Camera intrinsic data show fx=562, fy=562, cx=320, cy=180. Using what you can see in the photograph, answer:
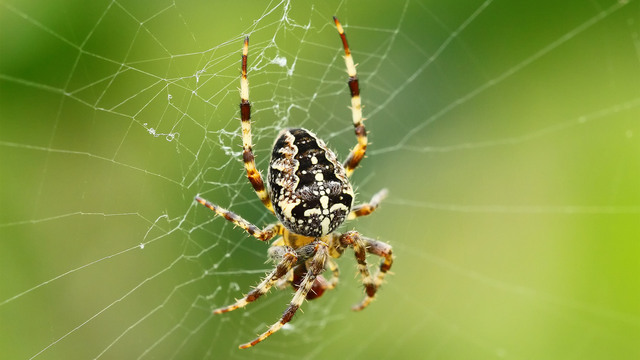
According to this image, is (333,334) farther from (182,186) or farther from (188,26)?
(188,26)

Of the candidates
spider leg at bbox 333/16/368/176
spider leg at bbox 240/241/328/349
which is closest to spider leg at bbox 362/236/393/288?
spider leg at bbox 240/241/328/349

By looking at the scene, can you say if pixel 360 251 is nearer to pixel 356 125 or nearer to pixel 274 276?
pixel 274 276

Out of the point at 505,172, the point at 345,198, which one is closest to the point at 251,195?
the point at 345,198

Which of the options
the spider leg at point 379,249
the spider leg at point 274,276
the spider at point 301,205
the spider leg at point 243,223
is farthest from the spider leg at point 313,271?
the spider leg at point 379,249

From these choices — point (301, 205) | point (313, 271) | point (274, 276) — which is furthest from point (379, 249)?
point (301, 205)

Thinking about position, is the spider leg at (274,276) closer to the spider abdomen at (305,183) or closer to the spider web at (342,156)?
the spider abdomen at (305,183)

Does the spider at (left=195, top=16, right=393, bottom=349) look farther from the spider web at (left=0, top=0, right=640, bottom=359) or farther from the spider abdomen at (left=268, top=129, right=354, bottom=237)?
the spider web at (left=0, top=0, right=640, bottom=359)
